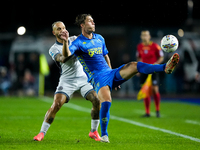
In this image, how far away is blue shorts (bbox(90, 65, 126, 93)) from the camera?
638 centimetres

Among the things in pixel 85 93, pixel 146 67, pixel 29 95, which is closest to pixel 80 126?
pixel 85 93

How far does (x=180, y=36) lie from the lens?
Answer: 75.8ft

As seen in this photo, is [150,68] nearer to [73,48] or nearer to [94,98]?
[73,48]

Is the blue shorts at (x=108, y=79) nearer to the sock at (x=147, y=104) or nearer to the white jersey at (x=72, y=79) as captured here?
the white jersey at (x=72, y=79)

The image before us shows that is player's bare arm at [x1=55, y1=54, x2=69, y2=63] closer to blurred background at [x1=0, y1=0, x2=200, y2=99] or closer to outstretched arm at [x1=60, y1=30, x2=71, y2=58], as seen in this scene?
outstretched arm at [x1=60, y1=30, x2=71, y2=58]

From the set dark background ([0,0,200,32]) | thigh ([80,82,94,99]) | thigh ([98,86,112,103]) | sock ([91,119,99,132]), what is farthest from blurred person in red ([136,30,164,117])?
dark background ([0,0,200,32])

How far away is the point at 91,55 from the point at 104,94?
0.71 metres

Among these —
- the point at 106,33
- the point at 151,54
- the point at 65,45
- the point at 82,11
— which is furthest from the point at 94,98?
the point at 106,33

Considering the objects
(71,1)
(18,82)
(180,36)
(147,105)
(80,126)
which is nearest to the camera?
(80,126)

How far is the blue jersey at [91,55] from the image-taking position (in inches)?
257

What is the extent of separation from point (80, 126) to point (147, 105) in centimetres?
313

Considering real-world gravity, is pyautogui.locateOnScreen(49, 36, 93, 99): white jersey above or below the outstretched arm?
below

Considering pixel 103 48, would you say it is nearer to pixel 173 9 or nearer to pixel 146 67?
pixel 146 67

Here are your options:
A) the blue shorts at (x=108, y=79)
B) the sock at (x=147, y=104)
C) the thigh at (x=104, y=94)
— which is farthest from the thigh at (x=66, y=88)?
the sock at (x=147, y=104)
